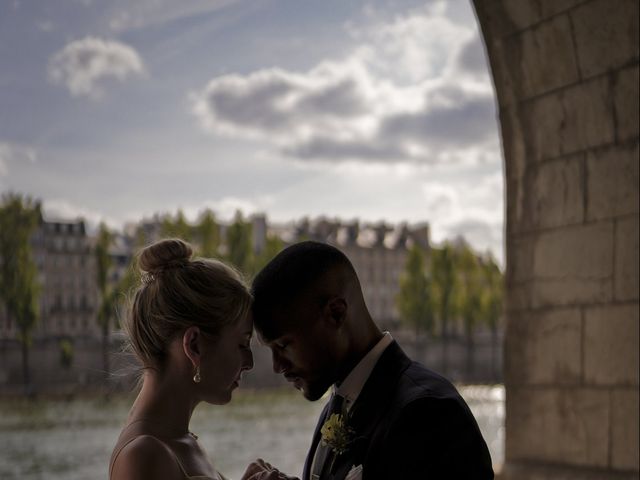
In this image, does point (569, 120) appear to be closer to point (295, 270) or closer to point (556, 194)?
point (556, 194)

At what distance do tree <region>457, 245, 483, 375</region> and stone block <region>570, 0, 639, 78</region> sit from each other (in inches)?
1686

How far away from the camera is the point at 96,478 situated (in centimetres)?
1617

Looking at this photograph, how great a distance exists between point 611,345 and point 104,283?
34285mm

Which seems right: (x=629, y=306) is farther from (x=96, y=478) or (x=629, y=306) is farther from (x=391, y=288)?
(x=391, y=288)

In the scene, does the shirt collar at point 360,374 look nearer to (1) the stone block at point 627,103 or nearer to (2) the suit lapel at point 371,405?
(2) the suit lapel at point 371,405

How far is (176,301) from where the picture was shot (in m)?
1.71

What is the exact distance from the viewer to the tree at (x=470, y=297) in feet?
151

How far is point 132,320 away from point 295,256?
1.09 ft

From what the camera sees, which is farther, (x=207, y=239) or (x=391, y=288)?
(x=391, y=288)

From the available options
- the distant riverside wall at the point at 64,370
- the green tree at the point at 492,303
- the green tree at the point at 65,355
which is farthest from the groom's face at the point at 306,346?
the green tree at the point at 492,303

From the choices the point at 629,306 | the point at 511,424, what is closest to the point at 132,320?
the point at 629,306

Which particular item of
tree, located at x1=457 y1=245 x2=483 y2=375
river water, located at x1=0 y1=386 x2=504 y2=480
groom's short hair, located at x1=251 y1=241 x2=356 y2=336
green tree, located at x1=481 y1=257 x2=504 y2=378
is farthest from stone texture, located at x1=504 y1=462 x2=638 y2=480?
green tree, located at x1=481 y1=257 x2=504 y2=378

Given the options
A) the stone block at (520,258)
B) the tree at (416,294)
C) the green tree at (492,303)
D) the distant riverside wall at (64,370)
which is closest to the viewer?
the stone block at (520,258)

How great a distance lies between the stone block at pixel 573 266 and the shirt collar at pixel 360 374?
1.33 meters
